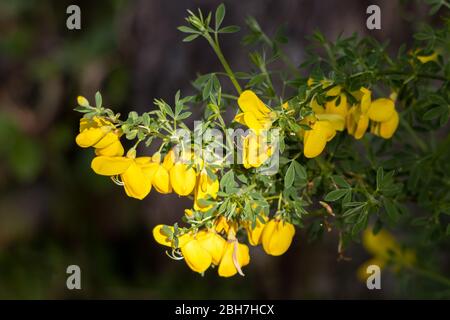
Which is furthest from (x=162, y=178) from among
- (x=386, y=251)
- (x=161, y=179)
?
(x=386, y=251)

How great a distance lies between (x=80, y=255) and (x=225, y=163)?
1.69m

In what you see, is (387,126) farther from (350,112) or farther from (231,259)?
(231,259)

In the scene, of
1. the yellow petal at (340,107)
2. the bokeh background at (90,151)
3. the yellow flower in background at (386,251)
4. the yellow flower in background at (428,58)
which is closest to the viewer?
the yellow petal at (340,107)

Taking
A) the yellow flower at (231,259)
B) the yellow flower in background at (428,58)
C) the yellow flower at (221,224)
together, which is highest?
the yellow flower in background at (428,58)

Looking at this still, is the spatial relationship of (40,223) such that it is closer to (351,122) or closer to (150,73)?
(150,73)

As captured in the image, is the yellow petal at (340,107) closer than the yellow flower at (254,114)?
No

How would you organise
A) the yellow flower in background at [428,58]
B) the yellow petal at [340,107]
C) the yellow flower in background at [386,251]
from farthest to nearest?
the yellow flower in background at [386,251]
the yellow flower in background at [428,58]
the yellow petal at [340,107]

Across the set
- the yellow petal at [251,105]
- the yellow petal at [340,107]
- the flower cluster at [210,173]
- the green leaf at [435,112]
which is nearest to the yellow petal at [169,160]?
the flower cluster at [210,173]

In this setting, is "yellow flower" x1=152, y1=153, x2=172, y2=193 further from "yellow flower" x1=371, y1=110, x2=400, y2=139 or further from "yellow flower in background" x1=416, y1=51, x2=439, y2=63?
"yellow flower in background" x1=416, y1=51, x2=439, y2=63

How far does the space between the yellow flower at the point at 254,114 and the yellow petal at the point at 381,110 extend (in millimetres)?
163

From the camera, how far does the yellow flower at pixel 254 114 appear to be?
846 mm

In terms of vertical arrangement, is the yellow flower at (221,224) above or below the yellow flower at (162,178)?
below

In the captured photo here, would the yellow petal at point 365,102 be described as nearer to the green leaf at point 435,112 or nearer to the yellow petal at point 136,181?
the green leaf at point 435,112

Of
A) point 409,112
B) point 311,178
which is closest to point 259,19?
point 409,112
